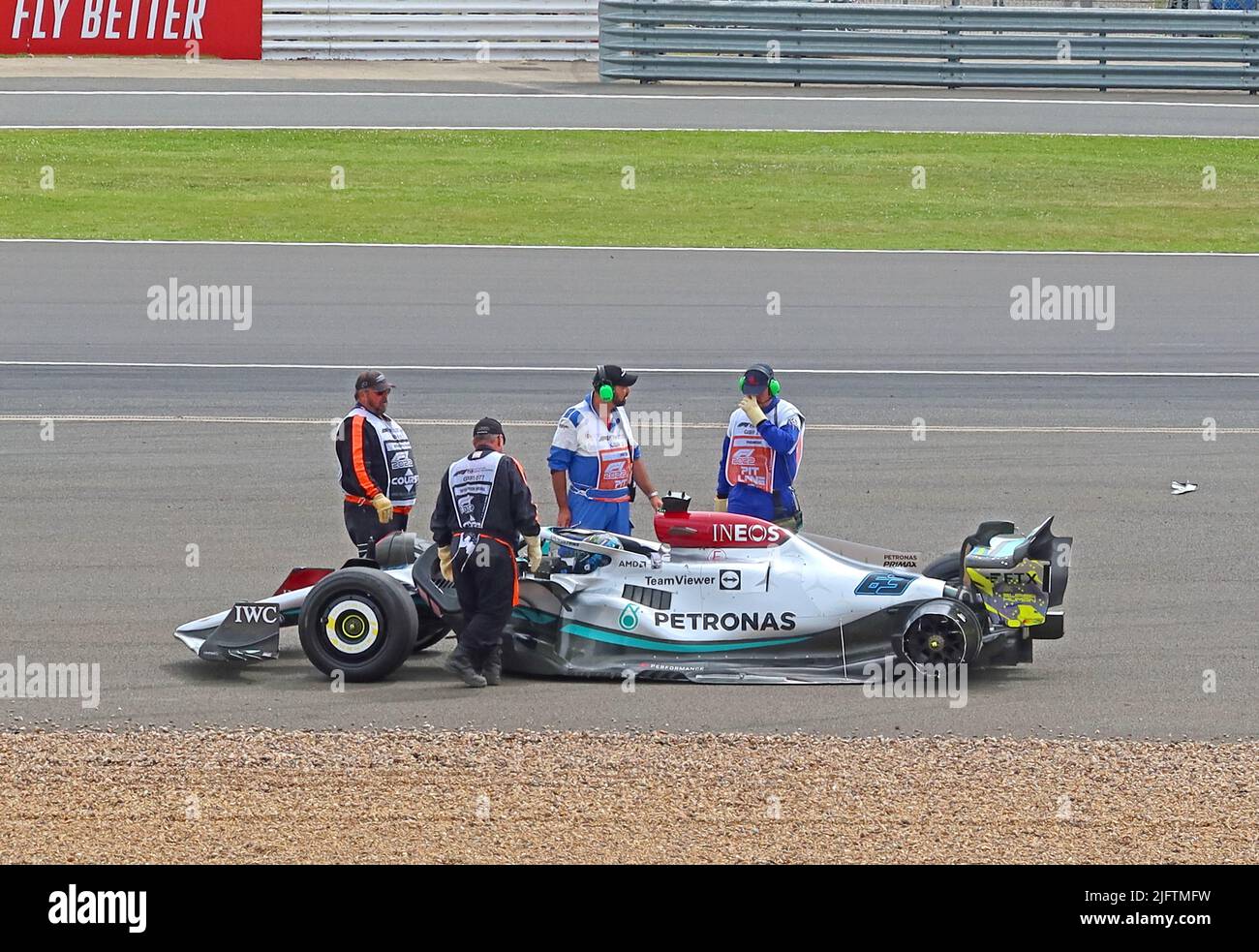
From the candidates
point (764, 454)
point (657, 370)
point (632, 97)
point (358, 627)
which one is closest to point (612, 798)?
point (358, 627)

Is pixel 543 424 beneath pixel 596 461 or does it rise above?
above

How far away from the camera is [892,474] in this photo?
14.7 metres

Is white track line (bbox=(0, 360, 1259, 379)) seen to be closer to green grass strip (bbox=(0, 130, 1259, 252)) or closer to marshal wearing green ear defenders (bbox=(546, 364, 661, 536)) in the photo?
green grass strip (bbox=(0, 130, 1259, 252))

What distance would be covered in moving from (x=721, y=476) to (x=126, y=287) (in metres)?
12.1

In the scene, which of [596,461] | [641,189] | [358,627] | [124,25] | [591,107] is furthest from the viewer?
[124,25]

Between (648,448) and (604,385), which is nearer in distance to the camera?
(604,385)

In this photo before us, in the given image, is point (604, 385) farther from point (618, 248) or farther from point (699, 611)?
point (618, 248)

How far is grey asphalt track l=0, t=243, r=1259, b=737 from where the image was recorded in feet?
30.9

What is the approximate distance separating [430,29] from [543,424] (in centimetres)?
1975

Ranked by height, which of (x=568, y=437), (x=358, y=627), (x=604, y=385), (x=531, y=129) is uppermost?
(x=531, y=129)

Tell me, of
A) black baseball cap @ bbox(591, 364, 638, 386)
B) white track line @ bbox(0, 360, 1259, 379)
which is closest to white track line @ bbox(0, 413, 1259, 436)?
white track line @ bbox(0, 360, 1259, 379)

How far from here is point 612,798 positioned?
307 inches

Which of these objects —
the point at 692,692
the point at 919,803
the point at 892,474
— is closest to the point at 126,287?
the point at 892,474

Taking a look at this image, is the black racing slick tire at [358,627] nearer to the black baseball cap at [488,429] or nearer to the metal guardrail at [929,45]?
the black baseball cap at [488,429]
